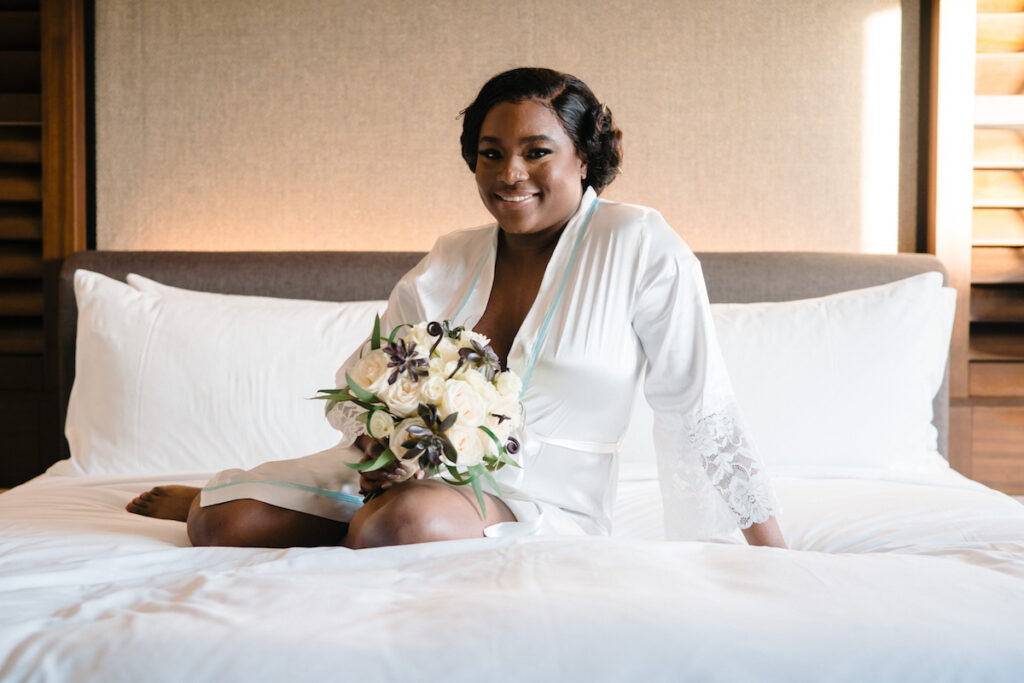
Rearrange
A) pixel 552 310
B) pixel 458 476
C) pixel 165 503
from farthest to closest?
pixel 165 503
pixel 552 310
pixel 458 476

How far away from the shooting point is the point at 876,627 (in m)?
1.06

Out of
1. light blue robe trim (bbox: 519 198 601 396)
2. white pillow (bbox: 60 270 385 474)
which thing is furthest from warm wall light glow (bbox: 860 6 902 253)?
white pillow (bbox: 60 270 385 474)

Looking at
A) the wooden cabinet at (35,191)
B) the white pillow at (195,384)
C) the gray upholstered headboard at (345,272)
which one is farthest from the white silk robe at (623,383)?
the wooden cabinet at (35,191)

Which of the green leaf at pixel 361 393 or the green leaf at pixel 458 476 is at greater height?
the green leaf at pixel 361 393

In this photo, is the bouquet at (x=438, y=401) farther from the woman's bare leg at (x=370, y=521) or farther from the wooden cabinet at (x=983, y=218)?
the wooden cabinet at (x=983, y=218)

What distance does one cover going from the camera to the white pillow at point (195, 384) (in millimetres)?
2316

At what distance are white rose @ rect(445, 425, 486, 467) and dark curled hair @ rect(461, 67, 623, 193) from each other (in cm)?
72

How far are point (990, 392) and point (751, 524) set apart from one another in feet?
5.12

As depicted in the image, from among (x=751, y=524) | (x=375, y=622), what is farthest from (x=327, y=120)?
(x=375, y=622)

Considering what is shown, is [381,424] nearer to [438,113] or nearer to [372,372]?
[372,372]

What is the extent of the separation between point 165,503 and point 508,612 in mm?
1091

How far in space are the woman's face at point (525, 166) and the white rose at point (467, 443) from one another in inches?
21.7

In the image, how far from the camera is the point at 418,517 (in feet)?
4.89

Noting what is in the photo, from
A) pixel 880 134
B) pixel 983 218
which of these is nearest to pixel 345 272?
pixel 880 134
